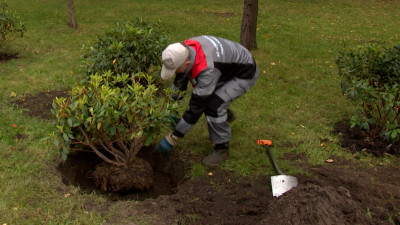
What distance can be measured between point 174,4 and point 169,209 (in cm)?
1121

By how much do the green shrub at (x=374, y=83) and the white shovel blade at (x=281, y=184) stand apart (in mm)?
1291

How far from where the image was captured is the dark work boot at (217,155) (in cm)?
422

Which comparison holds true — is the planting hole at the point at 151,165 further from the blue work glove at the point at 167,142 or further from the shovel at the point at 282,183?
the shovel at the point at 282,183

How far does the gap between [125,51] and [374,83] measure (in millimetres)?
3366

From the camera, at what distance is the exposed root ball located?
12.7ft

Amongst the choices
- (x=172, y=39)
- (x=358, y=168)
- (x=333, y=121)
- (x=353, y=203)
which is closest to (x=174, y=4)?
(x=172, y=39)

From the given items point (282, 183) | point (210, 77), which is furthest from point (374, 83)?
point (210, 77)

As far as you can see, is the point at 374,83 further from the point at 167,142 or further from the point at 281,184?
the point at 167,142

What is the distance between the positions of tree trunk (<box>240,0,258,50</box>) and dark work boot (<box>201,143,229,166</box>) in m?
4.11

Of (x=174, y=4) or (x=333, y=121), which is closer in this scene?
(x=333, y=121)

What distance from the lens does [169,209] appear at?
3.40 metres

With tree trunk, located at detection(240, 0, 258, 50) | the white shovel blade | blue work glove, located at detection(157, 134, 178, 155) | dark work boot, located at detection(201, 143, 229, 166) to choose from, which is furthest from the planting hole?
tree trunk, located at detection(240, 0, 258, 50)

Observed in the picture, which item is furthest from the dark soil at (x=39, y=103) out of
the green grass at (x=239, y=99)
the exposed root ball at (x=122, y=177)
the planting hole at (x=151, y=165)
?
the exposed root ball at (x=122, y=177)

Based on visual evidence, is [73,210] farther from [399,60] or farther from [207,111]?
[399,60]
